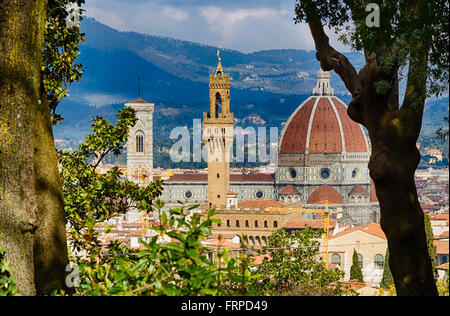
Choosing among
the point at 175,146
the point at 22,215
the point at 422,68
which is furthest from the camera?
the point at 175,146

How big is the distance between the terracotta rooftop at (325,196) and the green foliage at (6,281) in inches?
3265

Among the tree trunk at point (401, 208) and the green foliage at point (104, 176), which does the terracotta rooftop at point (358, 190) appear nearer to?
the green foliage at point (104, 176)

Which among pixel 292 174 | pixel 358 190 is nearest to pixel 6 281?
pixel 358 190

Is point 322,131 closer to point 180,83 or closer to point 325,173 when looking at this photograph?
point 325,173

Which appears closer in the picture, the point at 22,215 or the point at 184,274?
the point at 184,274

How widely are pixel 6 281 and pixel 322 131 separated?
315ft

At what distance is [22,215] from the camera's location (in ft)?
13.9

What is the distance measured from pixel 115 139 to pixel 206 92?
169 metres

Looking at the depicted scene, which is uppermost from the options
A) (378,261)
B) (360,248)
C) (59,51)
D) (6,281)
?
(59,51)

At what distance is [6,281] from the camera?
383 centimetres

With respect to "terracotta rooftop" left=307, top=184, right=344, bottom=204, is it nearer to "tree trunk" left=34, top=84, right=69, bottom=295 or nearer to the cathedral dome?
the cathedral dome

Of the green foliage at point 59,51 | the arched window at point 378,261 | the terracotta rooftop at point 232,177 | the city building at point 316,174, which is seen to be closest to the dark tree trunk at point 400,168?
the green foliage at point 59,51
